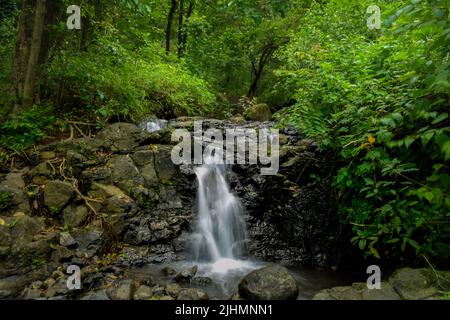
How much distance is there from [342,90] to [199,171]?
10.8ft

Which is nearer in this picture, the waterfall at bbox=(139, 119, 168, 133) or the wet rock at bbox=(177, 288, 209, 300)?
the wet rock at bbox=(177, 288, 209, 300)

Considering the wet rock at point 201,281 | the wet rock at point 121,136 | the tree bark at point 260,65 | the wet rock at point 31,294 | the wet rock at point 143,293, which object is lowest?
the wet rock at point 201,281

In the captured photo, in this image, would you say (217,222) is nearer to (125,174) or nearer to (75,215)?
(125,174)

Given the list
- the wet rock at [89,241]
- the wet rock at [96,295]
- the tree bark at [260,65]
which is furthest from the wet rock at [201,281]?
the tree bark at [260,65]

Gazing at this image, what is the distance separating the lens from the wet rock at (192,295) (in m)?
4.41

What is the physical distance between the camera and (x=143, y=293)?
4.41m

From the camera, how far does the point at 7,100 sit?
730cm

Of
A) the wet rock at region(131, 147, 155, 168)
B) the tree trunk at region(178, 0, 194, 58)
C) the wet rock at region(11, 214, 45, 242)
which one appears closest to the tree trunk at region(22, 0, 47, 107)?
the wet rock at region(131, 147, 155, 168)

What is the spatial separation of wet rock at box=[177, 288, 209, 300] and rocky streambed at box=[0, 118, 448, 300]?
1cm

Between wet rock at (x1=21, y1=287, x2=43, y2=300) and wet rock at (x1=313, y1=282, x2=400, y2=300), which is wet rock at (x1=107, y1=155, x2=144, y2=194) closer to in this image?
wet rock at (x1=21, y1=287, x2=43, y2=300)

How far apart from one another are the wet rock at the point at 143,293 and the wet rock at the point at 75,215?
186cm

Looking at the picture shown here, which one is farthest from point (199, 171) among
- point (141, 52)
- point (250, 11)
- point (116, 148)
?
point (141, 52)

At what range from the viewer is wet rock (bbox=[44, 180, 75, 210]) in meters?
5.68

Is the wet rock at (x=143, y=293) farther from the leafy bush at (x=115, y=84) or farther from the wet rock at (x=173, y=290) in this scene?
the leafy bush at (x=115, y=84)
